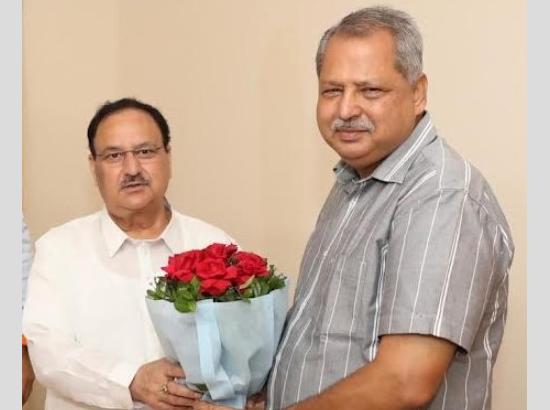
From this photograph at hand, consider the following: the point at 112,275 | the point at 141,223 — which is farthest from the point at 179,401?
the point at 141,223

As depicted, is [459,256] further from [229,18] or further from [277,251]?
[229,18]

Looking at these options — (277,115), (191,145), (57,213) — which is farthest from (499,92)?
(57,213)

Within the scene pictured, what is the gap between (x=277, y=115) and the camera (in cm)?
277

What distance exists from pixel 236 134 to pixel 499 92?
115 cm

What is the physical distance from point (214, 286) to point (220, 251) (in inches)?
4.8

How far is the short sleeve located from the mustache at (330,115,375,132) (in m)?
0.24

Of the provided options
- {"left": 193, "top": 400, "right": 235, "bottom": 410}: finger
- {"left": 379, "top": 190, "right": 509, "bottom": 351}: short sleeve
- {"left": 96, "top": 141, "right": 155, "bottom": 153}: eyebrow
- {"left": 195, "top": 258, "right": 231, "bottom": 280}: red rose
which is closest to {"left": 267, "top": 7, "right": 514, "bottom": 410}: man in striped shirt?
{"left": 379, "top": 190, "right": 509, "bottom": 351}: short sleeve

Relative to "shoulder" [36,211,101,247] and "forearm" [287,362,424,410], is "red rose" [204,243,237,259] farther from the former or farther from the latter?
"shoulder" [36,211,101,247]

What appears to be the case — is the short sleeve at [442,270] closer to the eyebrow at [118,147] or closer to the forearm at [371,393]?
the forearm at [371,393]

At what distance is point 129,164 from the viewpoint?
210cm

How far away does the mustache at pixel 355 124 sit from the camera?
5.08 ft

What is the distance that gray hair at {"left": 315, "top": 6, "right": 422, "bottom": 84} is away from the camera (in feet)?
5.05

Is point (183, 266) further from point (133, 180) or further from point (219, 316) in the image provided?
point (133, 180)

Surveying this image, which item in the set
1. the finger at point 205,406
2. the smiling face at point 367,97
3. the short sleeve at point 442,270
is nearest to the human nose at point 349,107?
the smiling face at point 367,97
